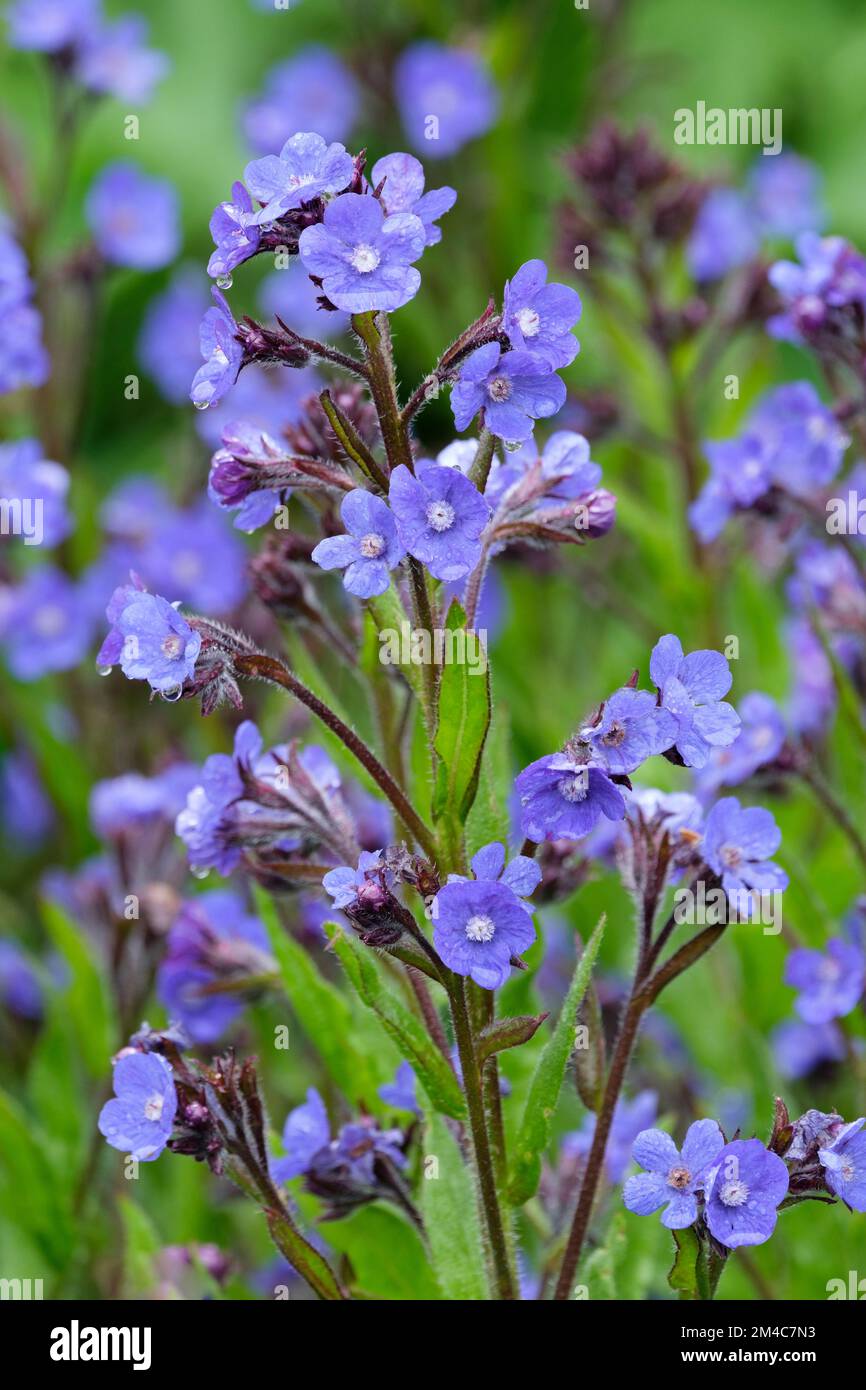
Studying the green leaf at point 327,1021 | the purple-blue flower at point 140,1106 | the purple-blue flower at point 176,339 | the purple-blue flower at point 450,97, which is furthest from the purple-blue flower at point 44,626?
the purple-blue flower at point 140,1106

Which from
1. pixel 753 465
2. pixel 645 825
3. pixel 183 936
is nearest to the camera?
pixel 645 825

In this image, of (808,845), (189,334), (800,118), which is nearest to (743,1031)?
(808,845)

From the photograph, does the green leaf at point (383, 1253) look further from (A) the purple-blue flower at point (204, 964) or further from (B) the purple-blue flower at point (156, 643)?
(B) the purple-blue flower at point (156, 643)

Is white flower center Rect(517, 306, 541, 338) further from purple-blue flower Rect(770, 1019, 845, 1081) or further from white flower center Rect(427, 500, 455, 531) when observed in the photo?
purple-blue flower Rect(770, 1019, 845, 1081)

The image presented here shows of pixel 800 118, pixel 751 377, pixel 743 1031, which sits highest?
pixel 800 118

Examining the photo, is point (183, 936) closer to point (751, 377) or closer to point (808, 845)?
point (808, 845)

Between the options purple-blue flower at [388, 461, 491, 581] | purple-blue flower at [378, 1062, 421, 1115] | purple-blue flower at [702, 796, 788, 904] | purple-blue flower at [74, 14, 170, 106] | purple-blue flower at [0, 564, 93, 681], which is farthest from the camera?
purple-blue flower at [74, 14, 170, 106]
